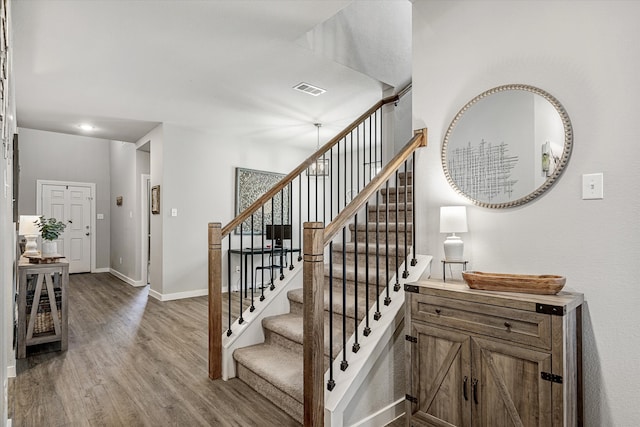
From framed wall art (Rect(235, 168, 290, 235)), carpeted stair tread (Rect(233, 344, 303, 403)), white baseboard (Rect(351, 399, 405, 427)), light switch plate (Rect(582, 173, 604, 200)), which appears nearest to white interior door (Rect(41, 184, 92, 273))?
framed wall art (Rect(235, 168, 290, 235))

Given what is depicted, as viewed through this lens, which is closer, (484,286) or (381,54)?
(484,286)

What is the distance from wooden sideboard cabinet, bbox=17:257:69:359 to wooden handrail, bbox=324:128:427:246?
113 inches

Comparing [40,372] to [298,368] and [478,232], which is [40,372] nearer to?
[298,368]

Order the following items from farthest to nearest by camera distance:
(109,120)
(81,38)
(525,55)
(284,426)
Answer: (109,120) < (81,38) < (284,426) < (525,55)

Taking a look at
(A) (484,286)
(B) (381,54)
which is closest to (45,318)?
(A) (484,286)

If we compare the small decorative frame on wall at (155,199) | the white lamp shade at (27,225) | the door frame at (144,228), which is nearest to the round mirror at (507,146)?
the white lamp shade at (27,225)

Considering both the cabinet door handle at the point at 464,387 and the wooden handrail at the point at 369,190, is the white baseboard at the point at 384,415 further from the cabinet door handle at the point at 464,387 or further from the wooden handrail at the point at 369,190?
the wooden handrail at the point at 369,190

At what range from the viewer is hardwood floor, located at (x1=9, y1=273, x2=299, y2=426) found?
217 cm

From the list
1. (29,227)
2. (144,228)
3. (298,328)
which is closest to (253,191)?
(144,228)

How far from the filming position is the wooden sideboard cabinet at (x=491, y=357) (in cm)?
148

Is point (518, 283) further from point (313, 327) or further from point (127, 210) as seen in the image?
point (127, 210)

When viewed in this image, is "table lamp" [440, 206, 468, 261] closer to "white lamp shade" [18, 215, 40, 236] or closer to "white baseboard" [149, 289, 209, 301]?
"white lamp shade" [18, 215, 40, 236]

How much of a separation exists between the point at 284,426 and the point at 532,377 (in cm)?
133

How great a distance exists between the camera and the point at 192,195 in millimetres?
5594
